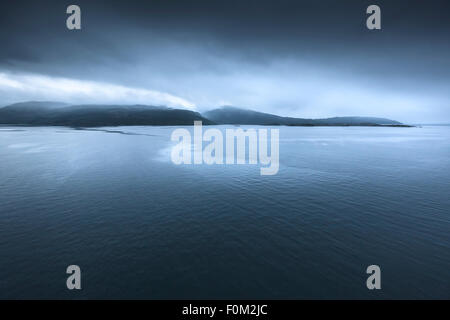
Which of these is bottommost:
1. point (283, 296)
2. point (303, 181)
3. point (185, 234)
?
point (283, 296)

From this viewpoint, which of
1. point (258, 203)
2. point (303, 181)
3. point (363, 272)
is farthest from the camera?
point (303, 181)

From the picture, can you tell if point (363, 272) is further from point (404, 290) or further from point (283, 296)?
point (283, 296)

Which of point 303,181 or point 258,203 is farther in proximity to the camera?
point 303,181

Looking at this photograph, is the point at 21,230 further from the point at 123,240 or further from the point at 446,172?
the point at 446,172

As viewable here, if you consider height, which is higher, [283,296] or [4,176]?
[4,176]

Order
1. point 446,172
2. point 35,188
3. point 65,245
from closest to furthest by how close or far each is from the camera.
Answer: point 65,245 < point 35,188 < point 446,172

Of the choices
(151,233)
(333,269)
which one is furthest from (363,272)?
(151,233)
